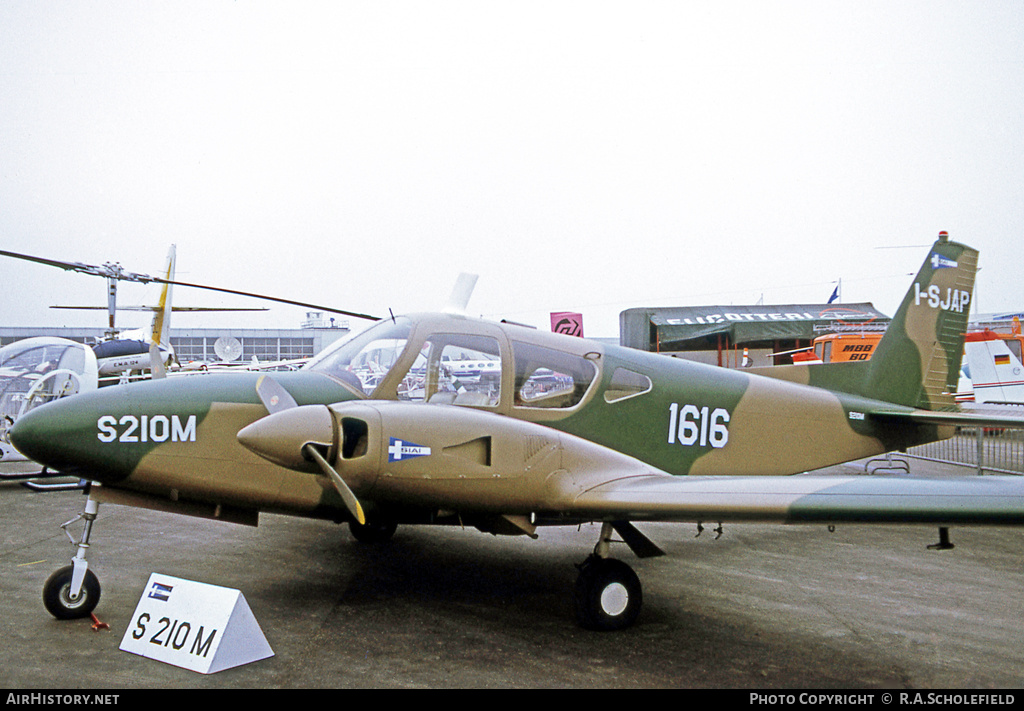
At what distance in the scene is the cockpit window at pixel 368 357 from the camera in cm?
559

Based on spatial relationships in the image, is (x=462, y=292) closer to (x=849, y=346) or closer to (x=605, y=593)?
(x=605, y=593)

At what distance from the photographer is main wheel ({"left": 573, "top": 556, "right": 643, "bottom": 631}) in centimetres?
502

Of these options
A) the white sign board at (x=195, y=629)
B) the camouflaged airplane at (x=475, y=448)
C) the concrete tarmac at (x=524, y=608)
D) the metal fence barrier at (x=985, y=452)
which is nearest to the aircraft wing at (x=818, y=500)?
the camouflaged airplane at (x=475, y=448)

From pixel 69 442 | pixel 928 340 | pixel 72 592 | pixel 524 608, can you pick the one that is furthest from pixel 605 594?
pixel 928 340

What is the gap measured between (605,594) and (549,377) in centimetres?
183

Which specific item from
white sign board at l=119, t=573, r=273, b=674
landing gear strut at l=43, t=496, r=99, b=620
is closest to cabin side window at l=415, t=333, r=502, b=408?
white sign board at l=119, t=573, r=273, b=674

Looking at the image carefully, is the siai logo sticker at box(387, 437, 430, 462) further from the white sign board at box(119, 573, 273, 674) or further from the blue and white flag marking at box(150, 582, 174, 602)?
the blue and white flag marking at box(150, 582, 174, 602)

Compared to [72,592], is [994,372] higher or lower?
higher

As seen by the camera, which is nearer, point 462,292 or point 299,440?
point 299,440

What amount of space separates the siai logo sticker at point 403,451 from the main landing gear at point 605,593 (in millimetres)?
1550

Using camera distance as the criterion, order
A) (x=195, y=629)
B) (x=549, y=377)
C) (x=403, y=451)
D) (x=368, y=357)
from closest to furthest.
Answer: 1. (x=195, y=629)
2. (x=403, y=451)
3. (x=368, y=357)
4. (x=549, y=377)

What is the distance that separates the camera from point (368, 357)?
226 inches

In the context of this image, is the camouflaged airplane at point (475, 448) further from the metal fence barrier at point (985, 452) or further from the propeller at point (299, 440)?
the metal fence barrier at point (985, 452)

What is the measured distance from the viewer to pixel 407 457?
179 inches
